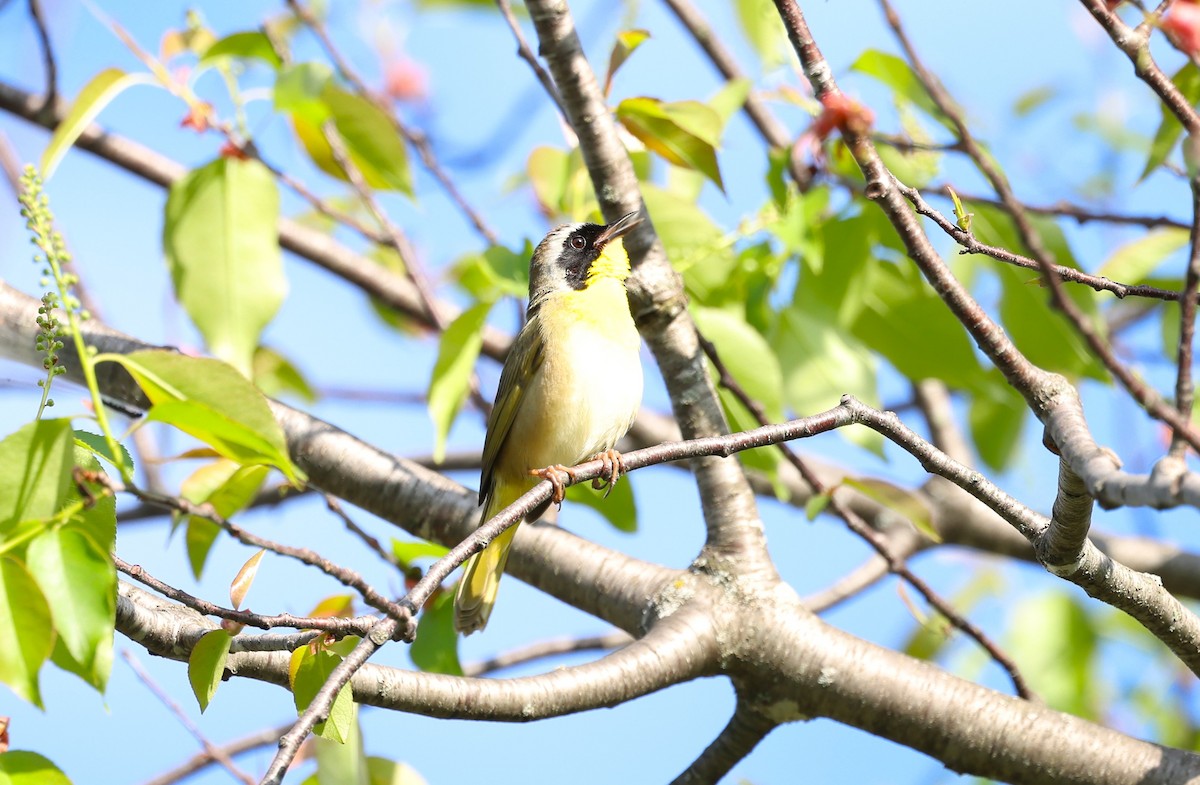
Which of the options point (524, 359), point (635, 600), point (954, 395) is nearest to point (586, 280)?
point (524, 359)

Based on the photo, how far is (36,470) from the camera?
6.18 feet

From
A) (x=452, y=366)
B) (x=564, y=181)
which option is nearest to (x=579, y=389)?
(x=452, y=366)

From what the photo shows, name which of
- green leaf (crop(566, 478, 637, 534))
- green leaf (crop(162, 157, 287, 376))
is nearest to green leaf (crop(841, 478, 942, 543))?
green leaf (crop(566, 478, 637, 534))

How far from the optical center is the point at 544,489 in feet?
8.47

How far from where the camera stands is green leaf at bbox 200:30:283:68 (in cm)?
343

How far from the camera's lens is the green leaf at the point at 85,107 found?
10.9 feet

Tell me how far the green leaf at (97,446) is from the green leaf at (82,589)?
243mm

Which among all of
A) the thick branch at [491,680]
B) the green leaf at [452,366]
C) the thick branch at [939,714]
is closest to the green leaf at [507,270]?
the green leaf at [452,366]

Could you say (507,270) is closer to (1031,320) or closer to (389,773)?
(389,773)

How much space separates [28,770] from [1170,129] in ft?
9.47

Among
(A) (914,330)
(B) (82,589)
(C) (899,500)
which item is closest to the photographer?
(B) (82,589)

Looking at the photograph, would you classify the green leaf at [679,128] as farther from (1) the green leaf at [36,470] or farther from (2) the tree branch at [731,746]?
(1) the green leaf at [36,470]

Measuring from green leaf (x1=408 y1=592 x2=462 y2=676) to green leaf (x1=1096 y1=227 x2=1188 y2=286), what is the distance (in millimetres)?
2424

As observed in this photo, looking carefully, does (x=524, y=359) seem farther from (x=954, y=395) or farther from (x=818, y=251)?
(x=954, y=395)
